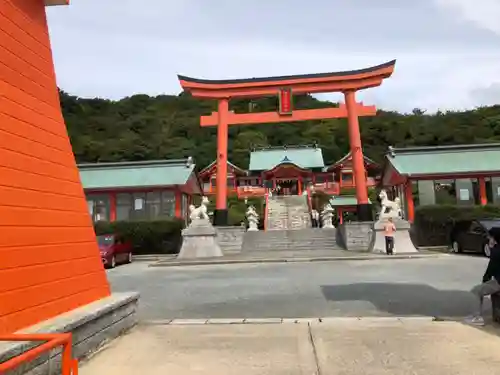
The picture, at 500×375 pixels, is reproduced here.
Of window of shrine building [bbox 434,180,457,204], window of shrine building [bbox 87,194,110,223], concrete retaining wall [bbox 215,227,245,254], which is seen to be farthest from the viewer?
window of shrine building [bbox 87,194,110,223]

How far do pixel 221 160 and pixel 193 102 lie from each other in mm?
68941

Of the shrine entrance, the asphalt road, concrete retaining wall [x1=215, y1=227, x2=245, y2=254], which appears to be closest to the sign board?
concrete retaining wall [x1=215, y1=227, x2=245, y2=254]

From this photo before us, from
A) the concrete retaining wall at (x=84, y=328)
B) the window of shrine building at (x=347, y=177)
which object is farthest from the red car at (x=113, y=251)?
the window of shrine building at (x=347, y=177)

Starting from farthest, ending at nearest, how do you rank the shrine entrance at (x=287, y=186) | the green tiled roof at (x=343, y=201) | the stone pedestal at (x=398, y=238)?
the shrine entrance at (x=287, y=186)
the green tiled roof at (x=343, y=201)
the stone pedestal at (x=398, y=238)

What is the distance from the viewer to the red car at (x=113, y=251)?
1795 cm

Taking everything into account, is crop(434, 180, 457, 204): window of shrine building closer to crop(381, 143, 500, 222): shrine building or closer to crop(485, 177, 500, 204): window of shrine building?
crop(381, 143, 500, 222): shrine building

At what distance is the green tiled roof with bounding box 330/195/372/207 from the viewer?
131 ft

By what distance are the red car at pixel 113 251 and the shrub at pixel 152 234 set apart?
1536 mm

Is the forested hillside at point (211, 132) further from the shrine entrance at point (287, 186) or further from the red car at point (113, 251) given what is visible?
the red car at point (113, 251)

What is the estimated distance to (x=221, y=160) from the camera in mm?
22625

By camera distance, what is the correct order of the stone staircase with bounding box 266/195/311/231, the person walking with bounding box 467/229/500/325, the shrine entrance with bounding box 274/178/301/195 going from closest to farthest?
the person walking with bounding box 467/229/500/325, the stone staircase with bounding box 266/195/311/231, the shrine entrance with bounding box 274/178/301/195

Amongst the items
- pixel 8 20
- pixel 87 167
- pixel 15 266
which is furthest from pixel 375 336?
pixel 87 167

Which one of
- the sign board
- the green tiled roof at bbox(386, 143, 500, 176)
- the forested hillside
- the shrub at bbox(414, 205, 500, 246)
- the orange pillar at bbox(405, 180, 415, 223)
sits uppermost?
the forested hillside

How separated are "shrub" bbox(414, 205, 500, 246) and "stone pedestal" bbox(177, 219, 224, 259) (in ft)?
32.8
